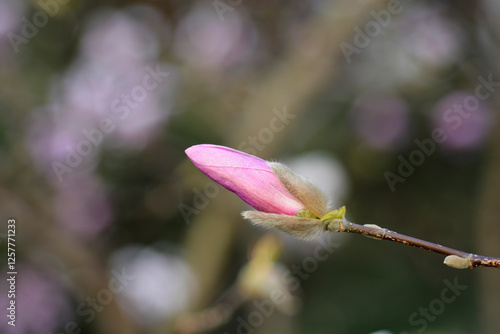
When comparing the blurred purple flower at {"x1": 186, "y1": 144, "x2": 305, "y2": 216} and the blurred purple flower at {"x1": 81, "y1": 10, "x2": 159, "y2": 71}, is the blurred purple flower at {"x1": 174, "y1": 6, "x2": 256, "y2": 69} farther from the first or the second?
the blurred purple flower at {"x1": 186, "y1": 144, "x2": 305, "y2": 216}

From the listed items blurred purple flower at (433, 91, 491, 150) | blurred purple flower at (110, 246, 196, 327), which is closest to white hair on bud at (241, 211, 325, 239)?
blurred purple flower at (110, 246, 196, 327)

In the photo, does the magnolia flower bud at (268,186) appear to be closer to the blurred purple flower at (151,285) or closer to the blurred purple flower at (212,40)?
the blurred purple flower at (151,285)

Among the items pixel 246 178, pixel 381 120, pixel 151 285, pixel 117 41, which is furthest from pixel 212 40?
pixel 246 178

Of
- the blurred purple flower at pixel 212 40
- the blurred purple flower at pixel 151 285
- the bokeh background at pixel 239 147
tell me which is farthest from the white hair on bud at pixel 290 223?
the blurred purple flower at pixel 212 40

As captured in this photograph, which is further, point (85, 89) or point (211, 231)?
point (85, 89)

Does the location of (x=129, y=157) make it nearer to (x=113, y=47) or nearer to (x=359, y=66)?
(x=113, y=47)

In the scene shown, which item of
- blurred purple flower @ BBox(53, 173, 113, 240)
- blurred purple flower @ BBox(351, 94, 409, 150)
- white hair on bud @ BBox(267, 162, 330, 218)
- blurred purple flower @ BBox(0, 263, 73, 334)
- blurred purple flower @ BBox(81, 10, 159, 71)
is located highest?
blurred purple flower @ BBox(81, 10, 159, 71)

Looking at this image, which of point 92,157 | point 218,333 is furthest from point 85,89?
point 218,333
